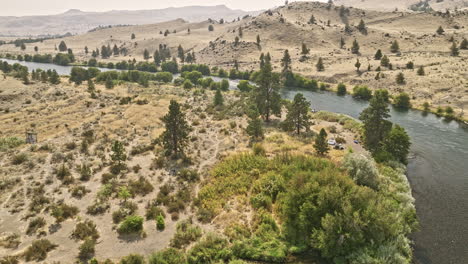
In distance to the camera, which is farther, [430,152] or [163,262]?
[430,152]

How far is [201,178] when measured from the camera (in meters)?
48.2

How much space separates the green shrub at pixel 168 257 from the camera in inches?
1142

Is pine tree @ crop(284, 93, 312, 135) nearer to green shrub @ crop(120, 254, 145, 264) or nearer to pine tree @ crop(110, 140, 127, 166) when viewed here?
pine tree @ crop(110, 140, 127, 166)

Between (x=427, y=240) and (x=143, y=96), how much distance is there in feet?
306

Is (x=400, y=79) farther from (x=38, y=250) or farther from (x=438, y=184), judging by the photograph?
(x=38, y=250)

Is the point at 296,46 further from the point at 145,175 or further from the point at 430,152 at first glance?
the point at 145,175

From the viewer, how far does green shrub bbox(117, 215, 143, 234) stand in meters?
34.0

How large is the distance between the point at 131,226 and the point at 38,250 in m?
9.15

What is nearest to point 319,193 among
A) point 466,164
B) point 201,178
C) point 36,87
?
point 201,178

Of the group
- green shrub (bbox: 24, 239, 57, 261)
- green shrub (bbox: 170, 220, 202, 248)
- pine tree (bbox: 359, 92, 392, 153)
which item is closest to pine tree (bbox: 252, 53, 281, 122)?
pine tree (bbox: 359, 92, 392, 153)

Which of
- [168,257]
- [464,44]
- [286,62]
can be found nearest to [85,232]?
[168,257]

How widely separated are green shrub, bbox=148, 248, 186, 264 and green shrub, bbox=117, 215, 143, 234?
539cm

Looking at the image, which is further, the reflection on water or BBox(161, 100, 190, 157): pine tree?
BBox(161, 100, 190, 157): pine tree

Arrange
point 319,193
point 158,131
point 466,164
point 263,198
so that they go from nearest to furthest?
point 319,193 < point 263,198 < point 466,164 < point 158,131
